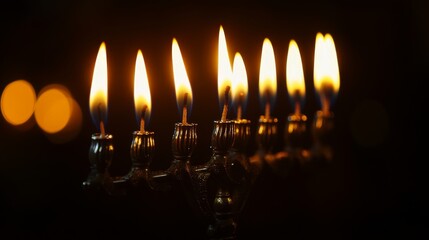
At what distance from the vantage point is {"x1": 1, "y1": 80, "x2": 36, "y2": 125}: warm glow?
2914 millimetres

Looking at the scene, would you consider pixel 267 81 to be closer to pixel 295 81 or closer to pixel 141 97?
pixel 295 81

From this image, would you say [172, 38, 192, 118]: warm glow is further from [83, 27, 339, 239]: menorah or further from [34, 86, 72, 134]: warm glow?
[34, 86, 72, 134]: warm glow

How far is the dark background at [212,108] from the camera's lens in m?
1.91

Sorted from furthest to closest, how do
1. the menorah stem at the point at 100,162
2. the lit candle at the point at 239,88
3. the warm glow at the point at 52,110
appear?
the warm glow at the point at 52,110, the lit candle at the point at 239,88, the menorah stem at the point at 100,162

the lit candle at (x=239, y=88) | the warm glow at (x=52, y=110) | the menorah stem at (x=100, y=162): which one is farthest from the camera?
the warm glow at (x=52, y=110)

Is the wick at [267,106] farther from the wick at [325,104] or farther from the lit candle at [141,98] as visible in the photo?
→ the lit candle at [141,98]

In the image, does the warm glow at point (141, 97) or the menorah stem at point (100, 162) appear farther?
the warm glow at point (141, 97)

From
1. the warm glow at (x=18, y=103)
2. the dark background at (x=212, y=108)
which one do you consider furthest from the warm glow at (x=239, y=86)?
the warm glow at (x=18, y=103)

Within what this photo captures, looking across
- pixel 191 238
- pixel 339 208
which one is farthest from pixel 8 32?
pixel 339 208

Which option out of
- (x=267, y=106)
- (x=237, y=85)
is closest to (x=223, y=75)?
(x=237, y=85)

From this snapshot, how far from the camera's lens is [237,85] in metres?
1.14

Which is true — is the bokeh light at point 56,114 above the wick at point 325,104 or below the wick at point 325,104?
below

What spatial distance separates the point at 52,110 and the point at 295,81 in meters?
2.33

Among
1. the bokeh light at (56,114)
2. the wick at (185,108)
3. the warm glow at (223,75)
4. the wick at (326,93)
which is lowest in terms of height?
the bokeh light at (56,114)
